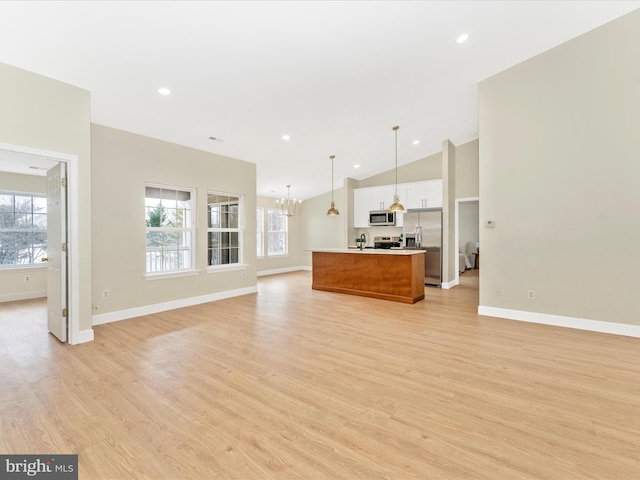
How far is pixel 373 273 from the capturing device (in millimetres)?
5715

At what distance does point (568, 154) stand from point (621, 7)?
1646mm

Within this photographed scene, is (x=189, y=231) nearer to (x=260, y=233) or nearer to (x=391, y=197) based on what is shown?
(x=260, y=233)

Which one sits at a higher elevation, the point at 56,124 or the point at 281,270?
the point at 56,124

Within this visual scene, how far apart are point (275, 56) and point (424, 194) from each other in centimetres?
524

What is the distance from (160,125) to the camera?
13.9 feet

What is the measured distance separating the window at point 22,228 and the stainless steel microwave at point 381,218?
780cm

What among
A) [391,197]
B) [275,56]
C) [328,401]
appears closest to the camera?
[328,401]

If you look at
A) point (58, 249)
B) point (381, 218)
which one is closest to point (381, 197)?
point (381, 218)

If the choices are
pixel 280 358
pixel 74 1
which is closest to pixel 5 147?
pixel 74 1

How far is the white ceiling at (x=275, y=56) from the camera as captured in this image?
2.54m

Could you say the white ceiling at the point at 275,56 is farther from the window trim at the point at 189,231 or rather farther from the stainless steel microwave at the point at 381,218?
the stainless steel microwave at the point at 381,218

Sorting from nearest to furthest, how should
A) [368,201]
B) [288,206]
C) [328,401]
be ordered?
[328,401], [368,201], [288,206]

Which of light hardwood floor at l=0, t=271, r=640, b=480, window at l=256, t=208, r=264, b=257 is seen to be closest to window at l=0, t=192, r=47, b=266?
light hardwood floor at l=0, t=271, r=640, b=480

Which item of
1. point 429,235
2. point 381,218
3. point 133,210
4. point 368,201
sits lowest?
point 429,235
